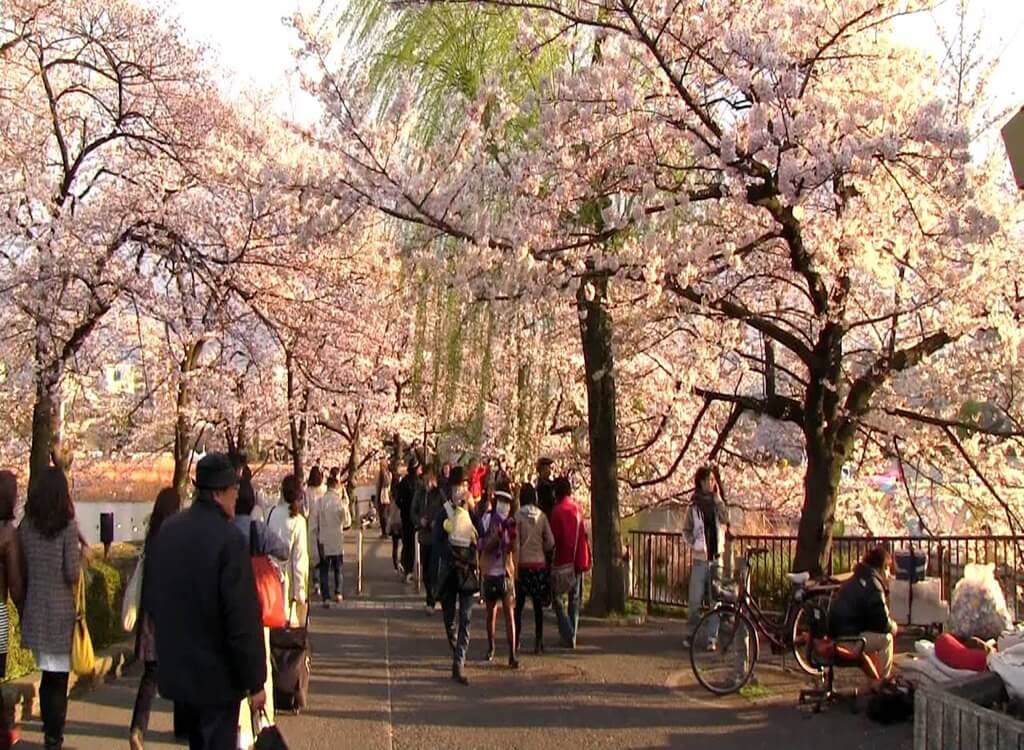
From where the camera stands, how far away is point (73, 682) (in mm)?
8875

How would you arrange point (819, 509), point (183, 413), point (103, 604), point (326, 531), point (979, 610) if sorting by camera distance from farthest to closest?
point (183, 413) → point (326, 531) → point (819, 509) → point (103, 604) → point (979, 610)

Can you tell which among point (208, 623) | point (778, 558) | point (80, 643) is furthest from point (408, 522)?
point (208, 623)

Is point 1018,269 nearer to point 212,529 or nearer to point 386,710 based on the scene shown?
point 386,710

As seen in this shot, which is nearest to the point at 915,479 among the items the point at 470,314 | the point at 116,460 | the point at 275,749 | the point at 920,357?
the point at 920,357

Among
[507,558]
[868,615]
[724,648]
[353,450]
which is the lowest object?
[724,648]

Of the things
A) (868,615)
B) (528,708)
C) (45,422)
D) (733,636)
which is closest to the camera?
(868,615)

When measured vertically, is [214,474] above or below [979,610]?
above

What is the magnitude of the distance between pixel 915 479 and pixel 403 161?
832cm

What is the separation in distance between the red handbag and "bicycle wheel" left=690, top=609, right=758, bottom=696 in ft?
12.5

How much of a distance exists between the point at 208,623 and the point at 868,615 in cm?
560

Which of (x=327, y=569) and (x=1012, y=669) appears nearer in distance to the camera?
(x=1012, y=669)

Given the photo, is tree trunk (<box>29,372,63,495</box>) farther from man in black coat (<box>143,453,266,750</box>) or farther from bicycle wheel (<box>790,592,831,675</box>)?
man in black coat (<box>143,453,266,750</box>)

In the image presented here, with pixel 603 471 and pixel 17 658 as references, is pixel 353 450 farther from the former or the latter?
pixel 17 658

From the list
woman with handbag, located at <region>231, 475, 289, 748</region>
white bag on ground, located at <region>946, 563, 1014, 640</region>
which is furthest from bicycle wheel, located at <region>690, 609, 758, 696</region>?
woman with handbag, located at <region>231, 475, 289, 748</region>
